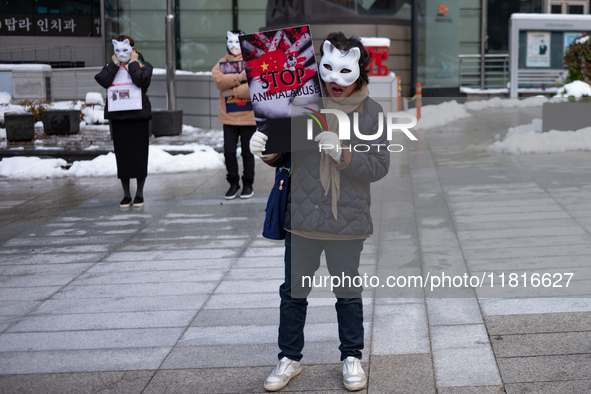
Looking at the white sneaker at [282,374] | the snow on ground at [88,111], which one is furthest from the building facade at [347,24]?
the white sneaker at [282,374]

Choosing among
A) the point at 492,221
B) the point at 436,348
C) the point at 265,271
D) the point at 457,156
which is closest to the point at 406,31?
the point at 457,156

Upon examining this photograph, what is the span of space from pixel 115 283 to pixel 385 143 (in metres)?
2.90

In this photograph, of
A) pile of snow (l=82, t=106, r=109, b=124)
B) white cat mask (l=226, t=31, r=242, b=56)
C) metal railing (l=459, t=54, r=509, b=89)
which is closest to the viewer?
white cat mask (l=226, t=31, r=242, b=56)

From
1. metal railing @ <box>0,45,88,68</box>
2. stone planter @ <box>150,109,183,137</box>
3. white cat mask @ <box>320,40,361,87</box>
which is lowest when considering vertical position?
stone planter @ <box>150,109,183,137</box>

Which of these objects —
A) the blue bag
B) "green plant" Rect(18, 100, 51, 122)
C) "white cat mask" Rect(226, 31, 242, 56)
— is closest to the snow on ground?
"green plant" Rect(18, 100, 51, 122)

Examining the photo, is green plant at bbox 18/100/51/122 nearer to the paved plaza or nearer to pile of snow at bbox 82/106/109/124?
pile of snow at bbox 82/106/109/124

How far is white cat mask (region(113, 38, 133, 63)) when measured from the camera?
319 inches

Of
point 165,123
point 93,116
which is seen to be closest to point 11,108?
point 93,116

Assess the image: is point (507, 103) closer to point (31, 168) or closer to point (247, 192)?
point (247, 192)

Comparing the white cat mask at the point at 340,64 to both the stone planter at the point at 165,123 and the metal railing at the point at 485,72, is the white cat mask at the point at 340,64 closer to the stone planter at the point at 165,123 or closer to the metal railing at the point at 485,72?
the stone planter at the point at 165,123

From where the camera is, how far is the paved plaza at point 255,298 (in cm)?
377

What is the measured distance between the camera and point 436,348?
4.01 meters

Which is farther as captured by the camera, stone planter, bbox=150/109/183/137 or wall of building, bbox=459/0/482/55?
wall of building, bbox=459/0/482/55

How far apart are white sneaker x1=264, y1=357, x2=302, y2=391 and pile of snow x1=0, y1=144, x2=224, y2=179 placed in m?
8.02
